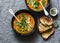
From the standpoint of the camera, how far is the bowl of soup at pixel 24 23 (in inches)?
65.6

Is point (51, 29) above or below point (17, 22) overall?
below

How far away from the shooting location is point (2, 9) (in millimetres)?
1791

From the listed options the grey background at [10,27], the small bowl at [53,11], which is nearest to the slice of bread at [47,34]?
the grey background at [10,27]

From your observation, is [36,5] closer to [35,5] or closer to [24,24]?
[35,5]

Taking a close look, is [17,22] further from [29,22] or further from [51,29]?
[51,29]

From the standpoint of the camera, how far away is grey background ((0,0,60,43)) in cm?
171

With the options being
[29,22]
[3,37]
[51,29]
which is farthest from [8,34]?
[51,29]

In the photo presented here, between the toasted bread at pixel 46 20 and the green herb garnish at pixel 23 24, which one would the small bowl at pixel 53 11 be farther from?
the green herb garnish at pixel 23 24

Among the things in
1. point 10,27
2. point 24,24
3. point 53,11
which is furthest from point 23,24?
point 53,11

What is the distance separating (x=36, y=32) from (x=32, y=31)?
70 mm

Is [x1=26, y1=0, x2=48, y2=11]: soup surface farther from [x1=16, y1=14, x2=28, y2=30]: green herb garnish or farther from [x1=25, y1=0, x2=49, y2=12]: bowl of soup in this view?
[x1=16, y1=14, x2=28, y2=30]: green herb garnish

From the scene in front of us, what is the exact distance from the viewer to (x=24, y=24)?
1.67 m

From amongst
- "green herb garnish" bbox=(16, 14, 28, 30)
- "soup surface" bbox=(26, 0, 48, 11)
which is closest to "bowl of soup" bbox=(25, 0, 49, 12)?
"soup surface" bbox=(26, 0, 48, 11)

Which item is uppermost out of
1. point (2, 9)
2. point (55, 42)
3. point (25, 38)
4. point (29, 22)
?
point (2, 9)
